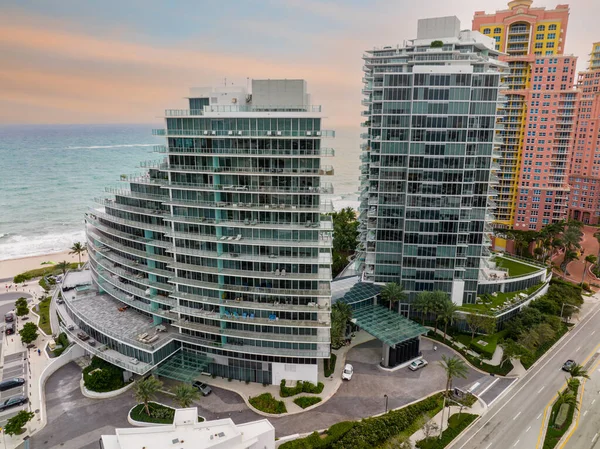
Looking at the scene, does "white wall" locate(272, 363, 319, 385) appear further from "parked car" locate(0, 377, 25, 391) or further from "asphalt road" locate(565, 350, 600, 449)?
"parked car" locate(0, 377, 25, 391)

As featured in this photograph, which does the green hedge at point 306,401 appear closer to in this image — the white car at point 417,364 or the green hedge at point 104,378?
the white car at point 417,364

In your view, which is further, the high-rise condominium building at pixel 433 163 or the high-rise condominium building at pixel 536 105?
the high-rise condominium building at pixel 536 105

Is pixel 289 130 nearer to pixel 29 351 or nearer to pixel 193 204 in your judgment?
pixel 193 204

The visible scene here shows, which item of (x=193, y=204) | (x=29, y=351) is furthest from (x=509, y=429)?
(x=29, y=351)

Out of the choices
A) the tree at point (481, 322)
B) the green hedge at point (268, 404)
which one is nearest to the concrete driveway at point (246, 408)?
the green hedge at point (268, 404)

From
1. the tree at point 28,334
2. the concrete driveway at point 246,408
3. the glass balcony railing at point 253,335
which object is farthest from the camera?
the tree at point 28,334

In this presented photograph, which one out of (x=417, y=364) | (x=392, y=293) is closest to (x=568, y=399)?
(x=417, y=364)
